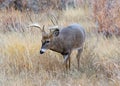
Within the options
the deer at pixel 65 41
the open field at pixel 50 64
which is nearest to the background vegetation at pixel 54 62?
the open field at pixel 50 64

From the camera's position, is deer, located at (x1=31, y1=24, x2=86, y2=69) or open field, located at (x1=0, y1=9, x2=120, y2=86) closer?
open field, located at (x1=0, y1=9, x2=120, y2=86)

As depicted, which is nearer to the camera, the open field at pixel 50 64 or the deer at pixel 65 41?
the open field at pixel 50 64

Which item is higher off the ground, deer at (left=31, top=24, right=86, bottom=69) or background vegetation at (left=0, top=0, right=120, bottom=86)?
deer at (left=31, top=24, right=86, bottom=69)

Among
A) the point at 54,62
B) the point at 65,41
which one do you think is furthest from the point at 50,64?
the point at 65,41

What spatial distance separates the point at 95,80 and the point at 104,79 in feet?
0.57

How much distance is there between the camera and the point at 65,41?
7.08 meters

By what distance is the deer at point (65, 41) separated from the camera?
6.73 metres

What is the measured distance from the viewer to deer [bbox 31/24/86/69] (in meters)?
6.73

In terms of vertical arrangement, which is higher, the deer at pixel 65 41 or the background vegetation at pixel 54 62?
the deer at pixel 65 41

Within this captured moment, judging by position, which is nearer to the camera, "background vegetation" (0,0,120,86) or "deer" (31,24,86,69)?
"background vegetation" (0,0,120,86)

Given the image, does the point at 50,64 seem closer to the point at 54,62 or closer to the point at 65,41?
the point at 54,62

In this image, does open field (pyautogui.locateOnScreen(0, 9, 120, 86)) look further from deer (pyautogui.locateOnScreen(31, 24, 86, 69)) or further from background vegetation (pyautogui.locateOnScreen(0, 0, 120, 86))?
deer (pyautogui.locateOnScreen(31, 24, 86, 69))

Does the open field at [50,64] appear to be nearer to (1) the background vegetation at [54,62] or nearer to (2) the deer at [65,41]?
(1) the background vegetation at [54,62]

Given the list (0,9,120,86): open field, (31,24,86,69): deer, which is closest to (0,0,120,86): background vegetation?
(0,9,120,86): open field
